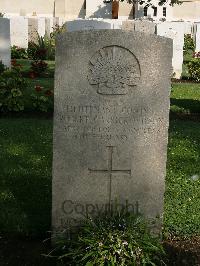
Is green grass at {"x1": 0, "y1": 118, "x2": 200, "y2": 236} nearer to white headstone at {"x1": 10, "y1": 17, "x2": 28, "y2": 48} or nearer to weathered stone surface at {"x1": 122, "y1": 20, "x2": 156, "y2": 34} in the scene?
weathered stone surface at {"x1": 122, "y1": 20, "x2": 156, "y2": 34}

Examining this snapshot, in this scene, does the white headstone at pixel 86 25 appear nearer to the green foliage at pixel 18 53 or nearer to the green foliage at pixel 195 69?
the green foliage at pixel 195 69

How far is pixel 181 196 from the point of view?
5.49 meters

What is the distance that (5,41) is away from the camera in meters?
13.0

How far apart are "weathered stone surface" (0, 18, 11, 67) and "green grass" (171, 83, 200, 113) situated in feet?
14.1

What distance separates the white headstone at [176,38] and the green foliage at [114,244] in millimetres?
11345

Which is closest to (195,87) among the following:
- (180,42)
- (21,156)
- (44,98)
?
(180,42)

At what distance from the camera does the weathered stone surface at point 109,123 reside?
3.84m

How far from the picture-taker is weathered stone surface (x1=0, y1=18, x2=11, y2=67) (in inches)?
500

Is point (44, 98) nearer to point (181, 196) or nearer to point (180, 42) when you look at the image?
point (181, 196)

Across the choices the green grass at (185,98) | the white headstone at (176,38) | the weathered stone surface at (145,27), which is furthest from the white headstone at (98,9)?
the green grass at (185,98)

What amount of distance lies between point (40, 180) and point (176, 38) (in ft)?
32.8

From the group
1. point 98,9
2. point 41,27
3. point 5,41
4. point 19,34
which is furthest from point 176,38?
point 98,9

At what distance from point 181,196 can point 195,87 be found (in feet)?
26.2

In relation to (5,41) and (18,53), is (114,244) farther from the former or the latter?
(18,53)
